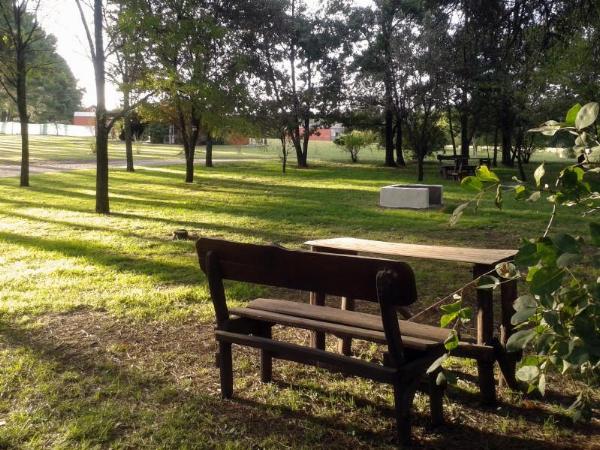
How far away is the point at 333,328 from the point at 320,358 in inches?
7.4

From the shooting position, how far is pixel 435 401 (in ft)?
10.2

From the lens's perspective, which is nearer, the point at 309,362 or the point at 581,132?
the point at 581,132

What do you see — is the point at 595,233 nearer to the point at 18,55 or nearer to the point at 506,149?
the point at 18,55

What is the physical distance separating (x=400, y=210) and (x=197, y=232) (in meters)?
5.65

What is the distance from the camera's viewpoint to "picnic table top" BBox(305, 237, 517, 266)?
364cm

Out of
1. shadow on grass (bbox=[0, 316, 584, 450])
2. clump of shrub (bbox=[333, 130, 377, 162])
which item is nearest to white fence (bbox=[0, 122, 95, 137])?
clump of shrub (bbox=[333, 130, 377, 162])

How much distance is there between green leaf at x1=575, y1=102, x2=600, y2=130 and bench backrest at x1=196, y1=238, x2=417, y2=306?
1.35 m

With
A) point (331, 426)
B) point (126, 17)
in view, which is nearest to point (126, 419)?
point (331, 426)

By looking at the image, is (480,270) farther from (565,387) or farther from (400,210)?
(400,210)

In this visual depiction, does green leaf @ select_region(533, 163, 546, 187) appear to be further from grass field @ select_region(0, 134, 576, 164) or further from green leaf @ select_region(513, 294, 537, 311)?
grass field @ select_region(0, 134, 576, 164)

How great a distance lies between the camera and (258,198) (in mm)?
17172

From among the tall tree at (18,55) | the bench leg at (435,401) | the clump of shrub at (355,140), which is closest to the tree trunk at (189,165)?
the tall tree at (18,55)

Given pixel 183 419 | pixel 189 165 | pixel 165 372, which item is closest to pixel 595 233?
pixel 183 419

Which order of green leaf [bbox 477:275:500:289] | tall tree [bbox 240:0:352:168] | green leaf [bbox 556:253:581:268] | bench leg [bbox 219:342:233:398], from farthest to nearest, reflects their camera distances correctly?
tall tree [bbox 240:0:352:168]
bench leg [bbox 219:342:233:398]
green leaf [bbox 477:275:500:289]
green leaf [bbox 556:253:581:268]
